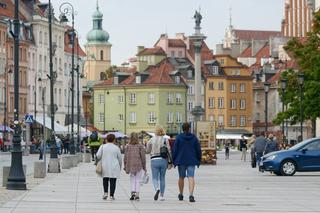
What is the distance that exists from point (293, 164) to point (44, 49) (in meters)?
101

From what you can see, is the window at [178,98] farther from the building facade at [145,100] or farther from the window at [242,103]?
the window at [242,103]

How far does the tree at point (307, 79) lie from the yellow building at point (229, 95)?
90.0 meters

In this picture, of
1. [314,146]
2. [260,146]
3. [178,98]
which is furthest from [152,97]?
[314,146]

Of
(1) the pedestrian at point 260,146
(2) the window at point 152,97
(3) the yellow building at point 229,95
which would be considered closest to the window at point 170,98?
(2) the window at point 152,97

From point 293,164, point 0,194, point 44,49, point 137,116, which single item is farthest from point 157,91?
point 0,194

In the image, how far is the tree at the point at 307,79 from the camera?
3194 inches

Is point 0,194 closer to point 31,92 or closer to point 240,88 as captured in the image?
point 31,92

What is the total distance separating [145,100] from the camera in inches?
6836

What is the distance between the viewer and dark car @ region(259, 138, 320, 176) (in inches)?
1923

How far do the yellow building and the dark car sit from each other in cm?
12983

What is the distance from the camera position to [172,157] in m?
31.4

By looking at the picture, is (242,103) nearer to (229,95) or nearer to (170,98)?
(229,95)

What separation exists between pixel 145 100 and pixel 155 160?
141868 mm

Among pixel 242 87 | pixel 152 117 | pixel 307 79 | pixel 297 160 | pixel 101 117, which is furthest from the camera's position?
pixel 242 87
